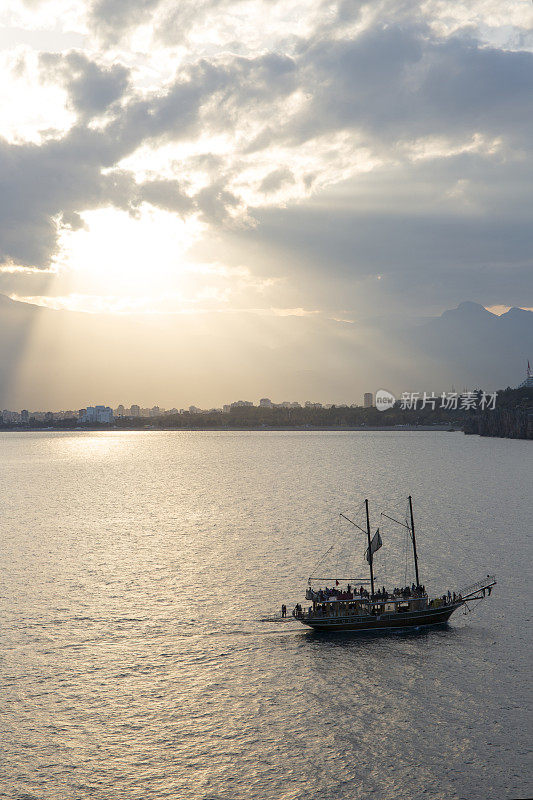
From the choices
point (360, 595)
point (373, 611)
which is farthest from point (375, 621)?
point (360, 595)

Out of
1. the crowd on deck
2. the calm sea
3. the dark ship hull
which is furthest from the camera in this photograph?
the crowd on deck

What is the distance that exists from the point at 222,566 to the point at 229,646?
3183 centimetres

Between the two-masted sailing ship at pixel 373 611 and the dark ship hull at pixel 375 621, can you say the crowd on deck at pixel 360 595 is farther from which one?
the dark ship hull at pixel 375 621

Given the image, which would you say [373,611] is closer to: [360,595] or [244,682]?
[360,595]

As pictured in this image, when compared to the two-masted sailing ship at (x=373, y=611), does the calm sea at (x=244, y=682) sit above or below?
below

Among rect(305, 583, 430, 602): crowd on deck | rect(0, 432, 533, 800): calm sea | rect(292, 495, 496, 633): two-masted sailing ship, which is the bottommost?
rect(0, 432, 533, 800): calm sea

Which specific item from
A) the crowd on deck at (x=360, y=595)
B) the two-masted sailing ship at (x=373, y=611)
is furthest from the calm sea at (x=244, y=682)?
the crowd on deck at (x=360, y=595)

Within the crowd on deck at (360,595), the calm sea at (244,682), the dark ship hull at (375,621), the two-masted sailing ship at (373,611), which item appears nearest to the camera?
the calm sea at (244,682)

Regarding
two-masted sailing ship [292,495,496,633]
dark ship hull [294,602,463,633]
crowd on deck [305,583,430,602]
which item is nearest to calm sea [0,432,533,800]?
dark ship hull [294,602,463,633]

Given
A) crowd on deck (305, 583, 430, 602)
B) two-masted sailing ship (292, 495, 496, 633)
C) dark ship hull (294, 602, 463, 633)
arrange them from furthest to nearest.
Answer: crowd on deck (305, 583, 430, 602) → two-masted sailing ship (292, 495, 496, 633) → dark ship hull (294, 602, 463, 633)

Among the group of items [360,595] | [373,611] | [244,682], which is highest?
[360,595]

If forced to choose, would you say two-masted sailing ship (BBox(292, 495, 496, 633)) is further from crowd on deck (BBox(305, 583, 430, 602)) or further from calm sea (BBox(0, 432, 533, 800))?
calm sea (BBox(0, 432, 533, 800))

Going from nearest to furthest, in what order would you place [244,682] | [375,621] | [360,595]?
[244,682] < [375,621] < [360,595]

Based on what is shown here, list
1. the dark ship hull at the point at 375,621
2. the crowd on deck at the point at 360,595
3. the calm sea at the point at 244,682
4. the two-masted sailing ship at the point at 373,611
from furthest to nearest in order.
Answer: the crowd on deck at the point at 360,595, the two-masted sailing ship at the point at 373,611, the dark ship hull at the point at 375,621, the calm sea at the point at 244,682
